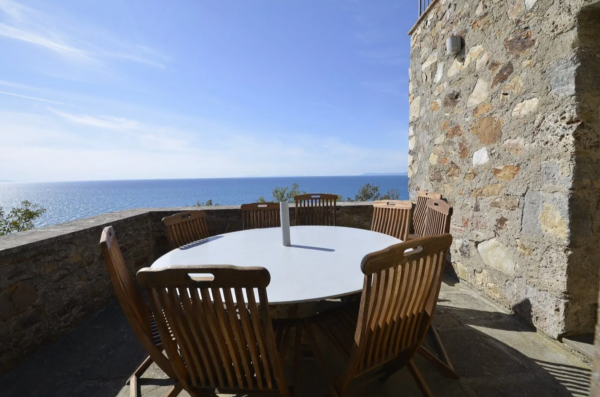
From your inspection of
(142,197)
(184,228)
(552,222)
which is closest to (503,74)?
(552,222)

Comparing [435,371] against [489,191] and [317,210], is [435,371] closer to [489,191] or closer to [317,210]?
[489,191]

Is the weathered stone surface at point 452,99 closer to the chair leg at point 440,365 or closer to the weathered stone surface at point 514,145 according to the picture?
the weathered stone surface at point 514,145

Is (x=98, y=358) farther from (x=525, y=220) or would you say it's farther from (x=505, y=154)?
(x=505, y=154)

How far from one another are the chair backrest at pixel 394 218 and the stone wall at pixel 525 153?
66 cm

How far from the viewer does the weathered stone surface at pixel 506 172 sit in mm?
1981

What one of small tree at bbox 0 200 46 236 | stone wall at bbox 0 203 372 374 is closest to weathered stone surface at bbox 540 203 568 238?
stone wall at bbox 0 203 372 374

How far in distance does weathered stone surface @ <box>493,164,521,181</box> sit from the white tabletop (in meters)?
1.08

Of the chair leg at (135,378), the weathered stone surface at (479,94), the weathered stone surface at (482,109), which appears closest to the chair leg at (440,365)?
the chair leg at (135,378)

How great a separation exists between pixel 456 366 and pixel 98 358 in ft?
6.95

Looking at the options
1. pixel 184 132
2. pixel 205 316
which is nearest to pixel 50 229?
pixel 205 316

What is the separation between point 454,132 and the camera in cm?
267

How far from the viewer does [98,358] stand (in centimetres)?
171

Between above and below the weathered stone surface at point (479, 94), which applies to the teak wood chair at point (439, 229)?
below

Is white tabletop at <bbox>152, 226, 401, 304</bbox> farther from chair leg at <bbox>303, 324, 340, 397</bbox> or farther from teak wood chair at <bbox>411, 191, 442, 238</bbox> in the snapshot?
teak wood chair at <bbox>411, 191, 442, 238</bbox>
